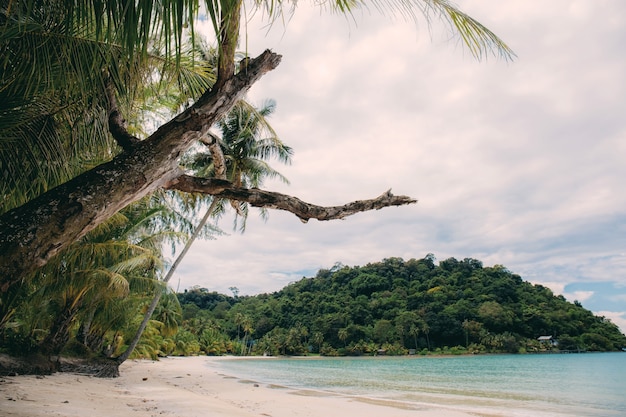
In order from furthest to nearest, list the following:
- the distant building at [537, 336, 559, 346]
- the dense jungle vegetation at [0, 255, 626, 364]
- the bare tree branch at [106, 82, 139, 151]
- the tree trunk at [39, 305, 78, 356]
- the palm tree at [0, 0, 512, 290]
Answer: the dense jungle vegetation at [0, 255, 626, 364] < the distant building at [537, 336, 559, 346] < the tree trunk at [39, 305, 78, 356] < the bare tree branch at [106, 82, 139, 151] < the palm tree at [0, 0, 512, 290]

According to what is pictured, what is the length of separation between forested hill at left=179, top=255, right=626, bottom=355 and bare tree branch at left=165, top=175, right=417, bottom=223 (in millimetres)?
45926

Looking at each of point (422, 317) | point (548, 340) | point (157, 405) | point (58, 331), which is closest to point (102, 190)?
point (157, 405)

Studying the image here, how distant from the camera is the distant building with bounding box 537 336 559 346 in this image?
43125 millimetres

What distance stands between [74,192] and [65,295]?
9.32 m

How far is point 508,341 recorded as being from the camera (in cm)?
4444

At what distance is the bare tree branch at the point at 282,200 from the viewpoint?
2.59 metres

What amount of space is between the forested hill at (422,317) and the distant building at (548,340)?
126mm

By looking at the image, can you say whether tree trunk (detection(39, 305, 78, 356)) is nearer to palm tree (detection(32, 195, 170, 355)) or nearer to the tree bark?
palm tree (detection(32, 195, 170, 355))

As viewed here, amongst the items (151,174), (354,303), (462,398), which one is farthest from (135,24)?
(354,303)

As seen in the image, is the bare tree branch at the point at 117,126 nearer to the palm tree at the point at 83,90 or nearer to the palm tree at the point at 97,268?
the palm tree at the point at 83,90

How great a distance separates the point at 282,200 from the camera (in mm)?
2670

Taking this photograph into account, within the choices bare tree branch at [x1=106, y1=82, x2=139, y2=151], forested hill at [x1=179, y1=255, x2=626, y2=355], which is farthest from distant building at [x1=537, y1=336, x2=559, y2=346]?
bare tree branch at [x1=106, y1=82, x2=139, y2=151]

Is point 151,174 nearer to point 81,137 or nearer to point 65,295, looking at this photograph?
point 81,137

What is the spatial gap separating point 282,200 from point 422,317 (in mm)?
47299
